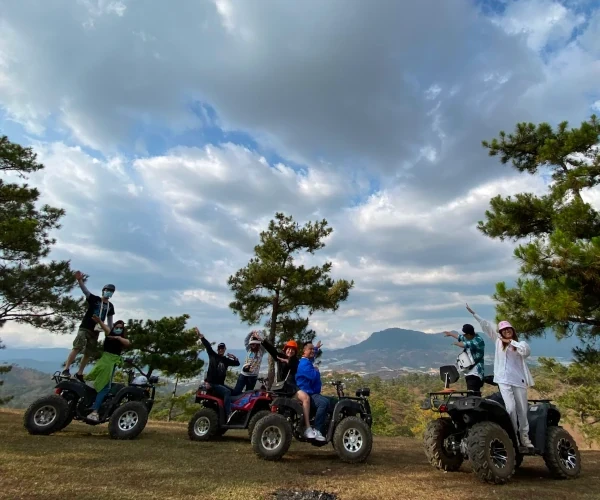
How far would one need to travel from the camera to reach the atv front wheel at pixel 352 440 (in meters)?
5.85

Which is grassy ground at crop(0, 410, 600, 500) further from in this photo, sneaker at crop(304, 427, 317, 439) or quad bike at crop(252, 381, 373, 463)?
sneaker at crop(304, 427, 317, 439)

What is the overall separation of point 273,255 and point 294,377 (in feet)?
43.5

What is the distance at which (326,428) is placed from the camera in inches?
239

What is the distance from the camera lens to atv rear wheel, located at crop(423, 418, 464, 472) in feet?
18.2

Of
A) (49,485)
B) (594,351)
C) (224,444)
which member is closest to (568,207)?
(594,351)

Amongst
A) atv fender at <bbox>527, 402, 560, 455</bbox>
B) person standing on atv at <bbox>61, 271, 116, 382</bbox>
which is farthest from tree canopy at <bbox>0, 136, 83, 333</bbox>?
atv fender at <bbox>527, 402, 560, 455</bbox>

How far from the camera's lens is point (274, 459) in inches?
225

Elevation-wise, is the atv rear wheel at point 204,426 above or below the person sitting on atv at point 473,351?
below

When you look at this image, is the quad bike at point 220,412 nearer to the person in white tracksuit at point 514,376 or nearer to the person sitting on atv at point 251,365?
the person sitting on atv at point 251,365

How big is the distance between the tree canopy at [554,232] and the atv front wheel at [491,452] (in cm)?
570

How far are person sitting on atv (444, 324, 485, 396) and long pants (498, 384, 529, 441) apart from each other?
3.23ft

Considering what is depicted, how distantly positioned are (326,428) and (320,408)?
0.30m

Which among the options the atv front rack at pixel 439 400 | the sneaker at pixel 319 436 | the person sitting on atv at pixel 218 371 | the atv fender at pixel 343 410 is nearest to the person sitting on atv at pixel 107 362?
the person sitting on atv at pixel 218 371

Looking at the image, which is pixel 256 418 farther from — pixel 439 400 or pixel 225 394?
pixel 439 400
